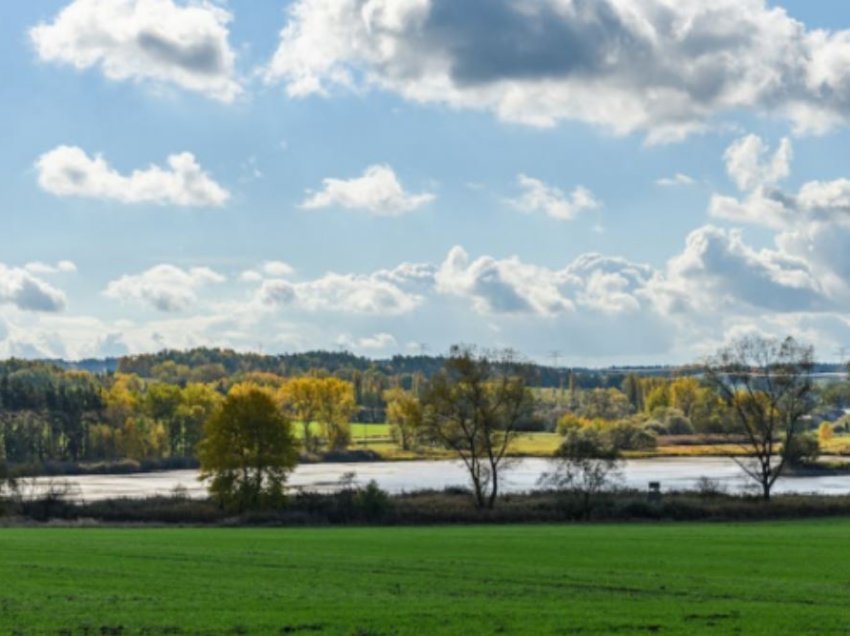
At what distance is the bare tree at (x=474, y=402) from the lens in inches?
3396

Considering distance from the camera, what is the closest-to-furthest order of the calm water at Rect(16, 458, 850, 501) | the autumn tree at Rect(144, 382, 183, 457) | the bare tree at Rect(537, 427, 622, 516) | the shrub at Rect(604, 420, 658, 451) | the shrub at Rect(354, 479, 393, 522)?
the shrub at Rect(354, 479, 393, 522) → the bare tree at Rect(537, 427, 622, 516) → the calm water at Rect(16, 458, 850, 501) → the shrub at Rect(604, 420, 658, 451) → the autumn tree at Rect(144, 382, 183, 457)

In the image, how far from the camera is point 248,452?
262 ft

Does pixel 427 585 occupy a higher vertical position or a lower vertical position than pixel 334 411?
lower

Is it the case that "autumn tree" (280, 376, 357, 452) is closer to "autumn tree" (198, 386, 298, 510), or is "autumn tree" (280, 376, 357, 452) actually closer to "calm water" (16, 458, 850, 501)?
"calm water" (16, 458, 850, 501)

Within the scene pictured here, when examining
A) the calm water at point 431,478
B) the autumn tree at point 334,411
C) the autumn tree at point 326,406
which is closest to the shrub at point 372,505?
the calm water at point 431,478

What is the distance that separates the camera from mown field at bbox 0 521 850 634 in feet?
74.9

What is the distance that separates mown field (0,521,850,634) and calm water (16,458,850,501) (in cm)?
5298

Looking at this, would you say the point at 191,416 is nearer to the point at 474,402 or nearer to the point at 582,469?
the point at 474,402

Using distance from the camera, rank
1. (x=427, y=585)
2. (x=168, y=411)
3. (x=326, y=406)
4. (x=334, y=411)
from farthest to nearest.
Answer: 1. (x=334, y=411)
2. (x=326, y=406)
3. (x=168, y=411)
4. (x=427, y=585)

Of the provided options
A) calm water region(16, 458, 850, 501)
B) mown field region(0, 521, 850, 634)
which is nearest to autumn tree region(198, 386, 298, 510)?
calm water region(16, 458, 850, 501)

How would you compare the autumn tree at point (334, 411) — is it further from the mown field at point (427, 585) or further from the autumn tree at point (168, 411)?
the mown field at point (427, 585)

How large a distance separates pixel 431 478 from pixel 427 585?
338ft

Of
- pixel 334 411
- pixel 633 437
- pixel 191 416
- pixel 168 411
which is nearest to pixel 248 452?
pixel 191 416

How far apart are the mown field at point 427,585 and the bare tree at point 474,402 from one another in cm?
3781
